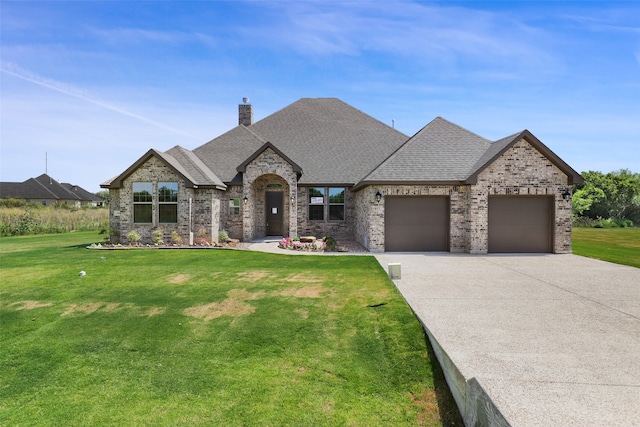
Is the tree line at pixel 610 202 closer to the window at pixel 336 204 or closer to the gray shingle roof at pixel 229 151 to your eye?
the window at pixel 336 204

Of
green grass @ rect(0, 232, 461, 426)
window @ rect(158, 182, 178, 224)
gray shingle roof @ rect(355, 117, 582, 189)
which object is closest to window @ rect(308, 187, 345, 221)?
gray shingle roof @ rect(355, 117, 582, 189)

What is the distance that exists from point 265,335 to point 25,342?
13.8 ft

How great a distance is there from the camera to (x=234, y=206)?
19672 millimetres

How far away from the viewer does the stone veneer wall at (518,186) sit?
14.6 m

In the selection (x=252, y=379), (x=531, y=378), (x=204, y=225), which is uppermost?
(x=204, y=225)

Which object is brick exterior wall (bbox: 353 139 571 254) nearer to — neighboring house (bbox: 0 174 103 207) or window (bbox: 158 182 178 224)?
window (bbox: 158 182 178 224)

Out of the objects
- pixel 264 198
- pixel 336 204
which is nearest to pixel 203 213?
pixel 264 198

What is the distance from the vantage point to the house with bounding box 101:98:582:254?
1470cm

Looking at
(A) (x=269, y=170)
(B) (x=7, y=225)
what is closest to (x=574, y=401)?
(A) (x=269, y=170)

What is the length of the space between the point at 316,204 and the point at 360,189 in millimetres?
3197

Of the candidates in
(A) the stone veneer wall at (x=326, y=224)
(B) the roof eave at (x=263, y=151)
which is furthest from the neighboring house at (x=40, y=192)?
(A) the stone veneer wall at (x=326, y=224)

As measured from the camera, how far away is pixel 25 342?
245 inches

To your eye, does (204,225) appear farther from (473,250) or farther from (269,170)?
(473,250)

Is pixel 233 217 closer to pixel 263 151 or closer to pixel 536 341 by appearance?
pixel 263 151
